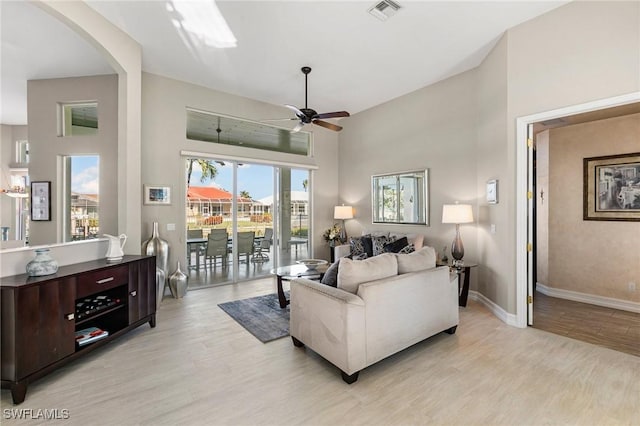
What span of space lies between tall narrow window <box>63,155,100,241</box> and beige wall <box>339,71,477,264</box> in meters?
4.80

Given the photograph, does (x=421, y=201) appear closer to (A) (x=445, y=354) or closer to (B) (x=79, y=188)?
(A) (x=445, y=354)

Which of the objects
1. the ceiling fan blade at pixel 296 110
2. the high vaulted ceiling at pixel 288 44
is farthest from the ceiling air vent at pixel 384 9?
the ceiling fan blade at pixel 296 110

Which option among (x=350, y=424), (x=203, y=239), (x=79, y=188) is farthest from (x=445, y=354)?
(x=79, y=188)

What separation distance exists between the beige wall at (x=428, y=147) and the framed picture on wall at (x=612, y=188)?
1666mm

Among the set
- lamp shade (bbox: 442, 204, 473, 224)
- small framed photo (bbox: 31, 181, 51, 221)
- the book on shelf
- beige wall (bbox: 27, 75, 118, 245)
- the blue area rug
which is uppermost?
beige wall (bbox: 27, 75, 118, 245)

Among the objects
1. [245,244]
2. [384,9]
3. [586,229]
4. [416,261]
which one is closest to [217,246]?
[245,244]

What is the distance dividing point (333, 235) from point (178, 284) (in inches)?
128

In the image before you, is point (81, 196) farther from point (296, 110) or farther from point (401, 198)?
point (401, 198)

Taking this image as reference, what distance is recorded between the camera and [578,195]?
14.3ft

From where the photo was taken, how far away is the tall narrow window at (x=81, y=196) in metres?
4.52

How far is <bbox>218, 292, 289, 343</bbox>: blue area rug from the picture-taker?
10.6 ft

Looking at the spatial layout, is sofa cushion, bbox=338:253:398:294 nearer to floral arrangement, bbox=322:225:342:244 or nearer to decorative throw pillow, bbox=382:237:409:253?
decorative throw pillow, bbox=382:237:409:253

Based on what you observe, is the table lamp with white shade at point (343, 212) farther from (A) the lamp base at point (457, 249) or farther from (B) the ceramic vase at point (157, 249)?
(B) the ceramic vase at point (157, 249)

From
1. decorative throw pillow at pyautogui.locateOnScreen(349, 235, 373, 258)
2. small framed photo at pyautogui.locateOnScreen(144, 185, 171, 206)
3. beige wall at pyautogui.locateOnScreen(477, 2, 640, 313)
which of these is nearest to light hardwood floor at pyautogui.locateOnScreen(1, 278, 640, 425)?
beige wall at pyautogui.locateOnScreen(477, 2, 640, 313)
